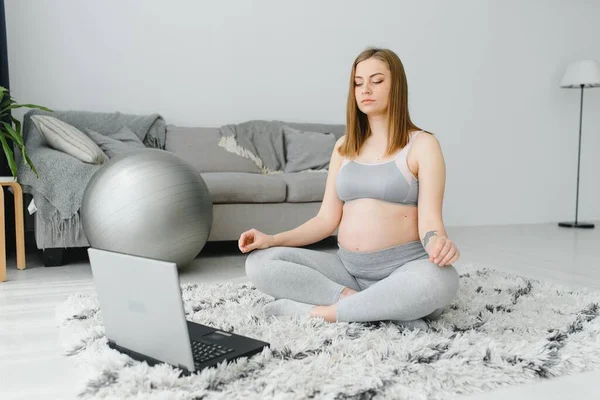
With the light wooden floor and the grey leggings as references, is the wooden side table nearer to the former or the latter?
the light wooden floor

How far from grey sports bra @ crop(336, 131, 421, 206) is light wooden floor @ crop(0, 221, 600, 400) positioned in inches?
23.6

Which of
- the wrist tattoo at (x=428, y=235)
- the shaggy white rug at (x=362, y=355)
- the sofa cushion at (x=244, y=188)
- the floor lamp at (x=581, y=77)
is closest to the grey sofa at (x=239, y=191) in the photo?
the sofa cushion at (x=244, y=188)

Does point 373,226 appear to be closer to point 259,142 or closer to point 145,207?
point 145,207

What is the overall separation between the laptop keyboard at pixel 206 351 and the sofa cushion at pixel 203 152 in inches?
85.0

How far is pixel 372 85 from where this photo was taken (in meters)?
1.60

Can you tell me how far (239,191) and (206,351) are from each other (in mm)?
1788

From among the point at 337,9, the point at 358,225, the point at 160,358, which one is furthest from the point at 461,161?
the point at 160,358

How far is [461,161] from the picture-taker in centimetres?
475

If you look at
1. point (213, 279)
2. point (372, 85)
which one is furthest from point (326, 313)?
point (213, 279)

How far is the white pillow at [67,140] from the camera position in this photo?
8.79 ft

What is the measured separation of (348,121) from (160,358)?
90 centimetres

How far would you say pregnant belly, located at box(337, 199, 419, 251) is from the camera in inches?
63.1

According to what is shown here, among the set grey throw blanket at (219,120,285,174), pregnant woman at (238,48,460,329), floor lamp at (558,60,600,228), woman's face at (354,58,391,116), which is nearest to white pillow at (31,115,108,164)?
grey throw blanket at (219,120,285,174)

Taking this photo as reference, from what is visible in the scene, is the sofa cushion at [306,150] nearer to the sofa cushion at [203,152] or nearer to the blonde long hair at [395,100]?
the sofa cushion at [203,152]
